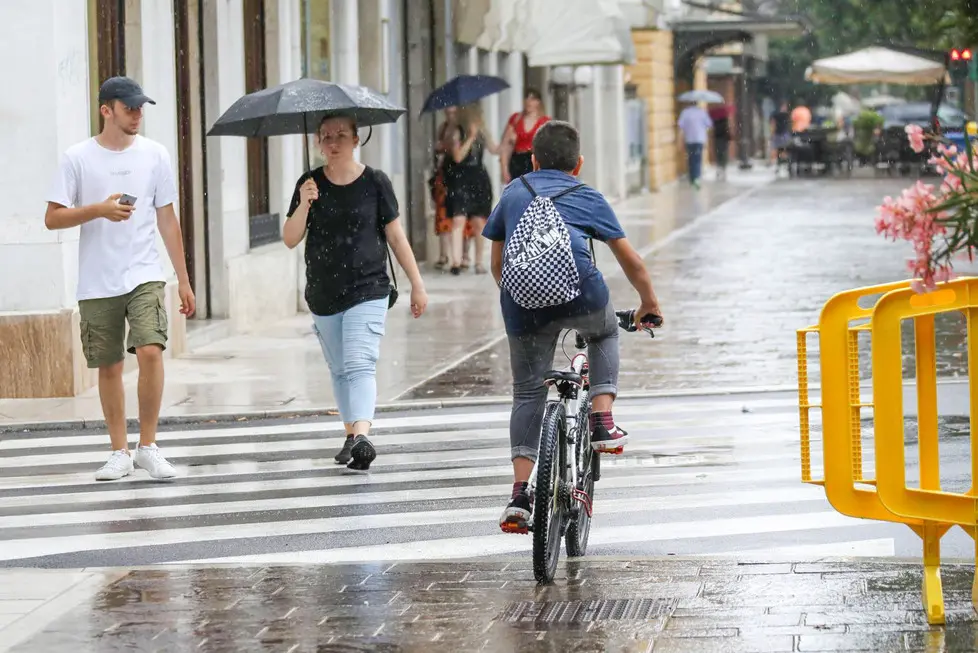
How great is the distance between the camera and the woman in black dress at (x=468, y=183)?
71.2ft

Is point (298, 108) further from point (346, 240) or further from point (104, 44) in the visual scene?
point (104, 44)

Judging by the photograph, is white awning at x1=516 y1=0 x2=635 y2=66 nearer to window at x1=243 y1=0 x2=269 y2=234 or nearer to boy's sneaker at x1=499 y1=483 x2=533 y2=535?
window at x1=243 y1=0 x2=269 y2=234

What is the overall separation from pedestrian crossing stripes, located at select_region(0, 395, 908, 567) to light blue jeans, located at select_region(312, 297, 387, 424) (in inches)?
13.3

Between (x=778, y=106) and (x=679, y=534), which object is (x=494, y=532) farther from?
(x=778, y=106)

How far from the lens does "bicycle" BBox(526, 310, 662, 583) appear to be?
6.85 m

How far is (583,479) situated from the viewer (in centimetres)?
749

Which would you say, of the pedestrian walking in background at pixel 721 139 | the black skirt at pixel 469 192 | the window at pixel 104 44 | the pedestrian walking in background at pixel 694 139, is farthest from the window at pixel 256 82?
the pedestrian walking in background at pixel 721 139

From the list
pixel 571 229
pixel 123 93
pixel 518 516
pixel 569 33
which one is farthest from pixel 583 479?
pixel 569 33

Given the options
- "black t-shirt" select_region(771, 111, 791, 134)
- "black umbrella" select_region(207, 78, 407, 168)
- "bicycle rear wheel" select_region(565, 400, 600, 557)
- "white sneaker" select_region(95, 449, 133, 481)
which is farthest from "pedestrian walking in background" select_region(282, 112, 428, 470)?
"black t-shirt" select_region(771, 111, 791, 134)

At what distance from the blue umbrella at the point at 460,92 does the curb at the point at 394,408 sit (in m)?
9.26

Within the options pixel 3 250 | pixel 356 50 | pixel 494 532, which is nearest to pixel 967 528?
pixel 494 532

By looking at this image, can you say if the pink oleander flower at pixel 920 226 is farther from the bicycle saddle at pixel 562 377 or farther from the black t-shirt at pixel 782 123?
the black t-shirt at pixel 782 123

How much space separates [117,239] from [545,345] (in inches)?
114

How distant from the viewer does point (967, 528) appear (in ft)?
20.4
